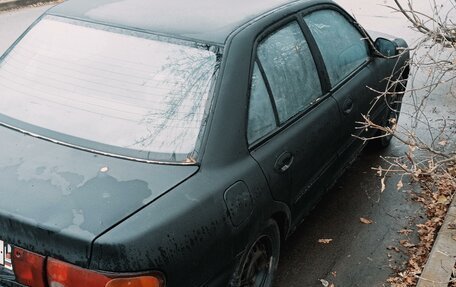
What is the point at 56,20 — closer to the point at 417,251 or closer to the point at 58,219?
the point at 58,219

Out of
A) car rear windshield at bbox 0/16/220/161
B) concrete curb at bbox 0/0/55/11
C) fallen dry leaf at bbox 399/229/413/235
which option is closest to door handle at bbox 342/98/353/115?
fallen dry leaf at bbox 399/229/413/235

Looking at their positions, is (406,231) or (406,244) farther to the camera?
(406,231)

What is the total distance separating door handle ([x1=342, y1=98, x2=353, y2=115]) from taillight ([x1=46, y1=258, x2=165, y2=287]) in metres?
2.21

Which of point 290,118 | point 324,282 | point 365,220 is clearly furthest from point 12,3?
point 324,282

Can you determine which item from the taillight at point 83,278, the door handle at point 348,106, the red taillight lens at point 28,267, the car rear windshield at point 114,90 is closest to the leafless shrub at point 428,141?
the door handle at point 348,106

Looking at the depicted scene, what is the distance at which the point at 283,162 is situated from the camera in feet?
10.1

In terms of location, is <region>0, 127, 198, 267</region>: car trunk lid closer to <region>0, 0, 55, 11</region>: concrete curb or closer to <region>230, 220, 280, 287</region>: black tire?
<region>230, 220, 280, 287</region>: black tire

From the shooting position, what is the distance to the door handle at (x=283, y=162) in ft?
9.92

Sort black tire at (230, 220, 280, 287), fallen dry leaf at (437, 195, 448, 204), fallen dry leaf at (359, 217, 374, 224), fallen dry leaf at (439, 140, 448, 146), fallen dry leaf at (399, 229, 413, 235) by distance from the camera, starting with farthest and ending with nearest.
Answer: fallen dry leaf at (439, 140, 448, 146)
fallen dry leaf at (437, 195, 448, 204)
fallen dry leaf at (359, 217, 374, 224)
fallen dry leaf at (399, 229, 413, 235)
black tire at (230, 220, 280, 287)

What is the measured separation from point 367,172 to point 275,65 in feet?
7.21

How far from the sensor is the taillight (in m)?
2.06

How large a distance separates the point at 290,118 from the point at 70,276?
168cm

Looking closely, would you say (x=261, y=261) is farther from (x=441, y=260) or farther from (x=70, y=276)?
(x=70, y=276)

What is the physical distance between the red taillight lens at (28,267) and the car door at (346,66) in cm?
235
